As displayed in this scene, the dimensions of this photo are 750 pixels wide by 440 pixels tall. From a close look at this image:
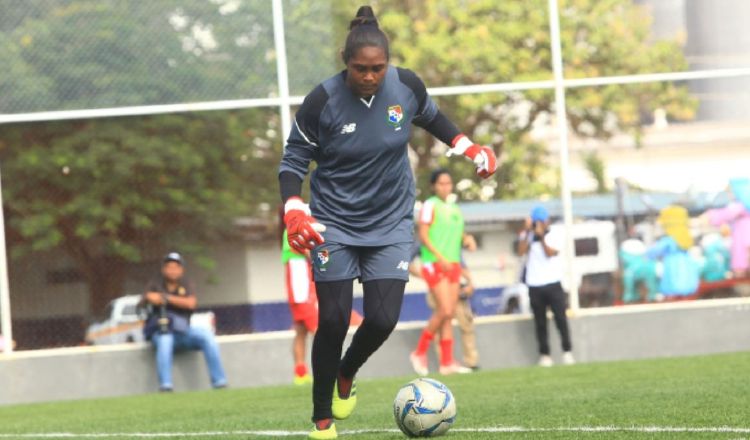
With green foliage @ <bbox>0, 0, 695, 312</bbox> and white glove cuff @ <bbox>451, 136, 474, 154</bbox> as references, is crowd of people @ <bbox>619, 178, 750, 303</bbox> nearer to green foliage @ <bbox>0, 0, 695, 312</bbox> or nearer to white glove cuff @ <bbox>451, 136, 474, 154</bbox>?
green foliage @ <bbox>0, 0, 695, 312</bbox>

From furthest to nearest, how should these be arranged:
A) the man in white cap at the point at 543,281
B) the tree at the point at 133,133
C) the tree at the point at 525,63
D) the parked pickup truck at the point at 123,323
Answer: the tree at the point at 525,63
the tree at the point at 133,133
the parked pickup truck at the point at 123,323
the man in white cap at the point at 543,281

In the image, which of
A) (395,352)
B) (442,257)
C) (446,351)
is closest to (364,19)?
(442,257)

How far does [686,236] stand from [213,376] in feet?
16.8

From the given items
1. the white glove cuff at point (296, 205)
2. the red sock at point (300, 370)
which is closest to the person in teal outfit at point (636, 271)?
the red sock at point (300, 370)

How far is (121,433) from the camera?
28.9ft

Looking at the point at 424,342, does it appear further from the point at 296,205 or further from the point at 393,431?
the point at 296,205

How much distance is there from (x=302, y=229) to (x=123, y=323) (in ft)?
28.3

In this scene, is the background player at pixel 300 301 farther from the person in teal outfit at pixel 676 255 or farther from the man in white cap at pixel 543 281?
the person in teal outfit at pixel 676 255

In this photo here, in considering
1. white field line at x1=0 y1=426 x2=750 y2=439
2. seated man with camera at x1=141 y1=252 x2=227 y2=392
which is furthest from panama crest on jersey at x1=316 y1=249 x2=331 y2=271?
seated man with camera at x1=141 y1=252 x2=227 y2=392

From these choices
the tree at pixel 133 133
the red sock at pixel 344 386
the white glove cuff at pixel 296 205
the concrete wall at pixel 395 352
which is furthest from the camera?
the tree at pixel 133 133

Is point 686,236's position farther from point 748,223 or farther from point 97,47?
point 97,47

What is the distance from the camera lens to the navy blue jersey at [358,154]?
271 inches

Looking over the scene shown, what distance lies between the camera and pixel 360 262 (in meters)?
7.12

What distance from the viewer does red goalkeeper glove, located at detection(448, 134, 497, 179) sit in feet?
23.2
